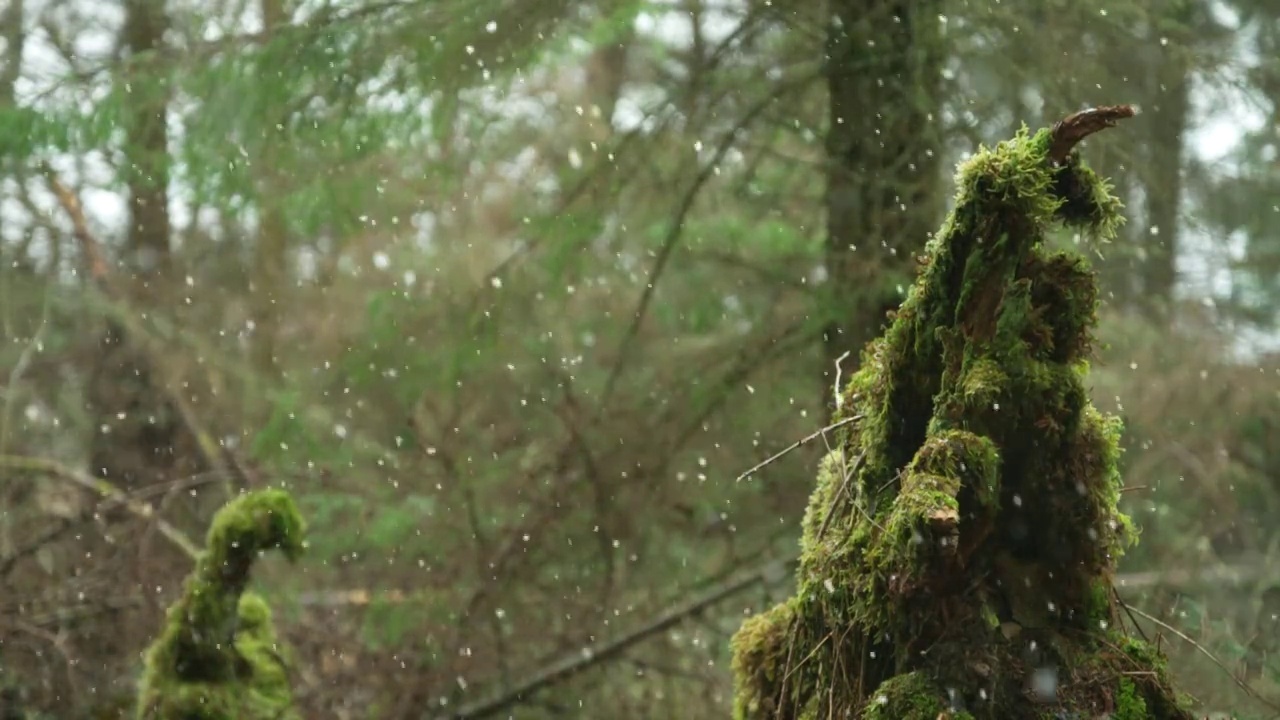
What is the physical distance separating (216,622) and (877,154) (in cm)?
376

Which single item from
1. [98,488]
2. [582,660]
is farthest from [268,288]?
[582,660]

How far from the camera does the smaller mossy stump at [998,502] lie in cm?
207

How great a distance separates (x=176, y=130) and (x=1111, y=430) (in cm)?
584

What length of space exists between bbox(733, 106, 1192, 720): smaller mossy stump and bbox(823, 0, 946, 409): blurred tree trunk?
11.7 ft

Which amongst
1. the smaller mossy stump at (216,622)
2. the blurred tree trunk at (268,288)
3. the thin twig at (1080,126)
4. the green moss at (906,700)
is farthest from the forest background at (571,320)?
the thin twig at (1080,126)

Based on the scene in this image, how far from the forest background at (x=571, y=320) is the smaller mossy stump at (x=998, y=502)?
2436mm

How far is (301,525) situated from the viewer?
4.40m

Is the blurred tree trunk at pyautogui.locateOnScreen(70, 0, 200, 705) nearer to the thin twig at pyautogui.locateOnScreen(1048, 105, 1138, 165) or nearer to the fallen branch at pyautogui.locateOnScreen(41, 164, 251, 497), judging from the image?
the fallen branch at pyautogui.locateOnScreen(41, 164, 251, 497)

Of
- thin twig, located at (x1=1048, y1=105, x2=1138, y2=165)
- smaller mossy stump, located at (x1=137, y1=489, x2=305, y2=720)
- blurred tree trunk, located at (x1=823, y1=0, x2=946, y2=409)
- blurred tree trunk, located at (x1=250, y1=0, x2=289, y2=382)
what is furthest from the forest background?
thin twig, located at (x1=1048, y1=105, x2=1138, y2=165)

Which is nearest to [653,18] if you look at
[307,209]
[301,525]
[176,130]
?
[307,209]

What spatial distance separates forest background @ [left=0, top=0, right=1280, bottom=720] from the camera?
607 cm

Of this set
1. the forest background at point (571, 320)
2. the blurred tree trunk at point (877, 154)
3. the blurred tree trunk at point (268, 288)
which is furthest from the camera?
the blurred tree trunk at point (268, 288)

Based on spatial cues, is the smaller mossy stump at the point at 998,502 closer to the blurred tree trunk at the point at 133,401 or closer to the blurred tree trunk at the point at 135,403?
the blurred tree trunk at the point at 135,403

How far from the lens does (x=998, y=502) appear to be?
2.16 m
